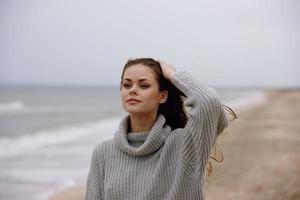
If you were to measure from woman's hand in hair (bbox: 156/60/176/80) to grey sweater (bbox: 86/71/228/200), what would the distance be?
3 centimetres

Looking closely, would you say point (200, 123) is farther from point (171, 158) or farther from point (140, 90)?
point (140, 90)

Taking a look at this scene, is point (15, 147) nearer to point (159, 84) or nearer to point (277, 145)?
point (277, 145)

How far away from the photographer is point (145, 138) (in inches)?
82.7

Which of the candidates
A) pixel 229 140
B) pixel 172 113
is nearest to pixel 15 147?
pixel 229 140

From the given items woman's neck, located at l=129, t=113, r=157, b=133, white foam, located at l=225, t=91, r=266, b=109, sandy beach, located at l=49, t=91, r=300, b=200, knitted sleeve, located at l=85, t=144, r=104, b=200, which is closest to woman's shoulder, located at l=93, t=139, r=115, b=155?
knitted sleeve, located at l=85, t=144, r=104, b=200

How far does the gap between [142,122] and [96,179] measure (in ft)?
1.00

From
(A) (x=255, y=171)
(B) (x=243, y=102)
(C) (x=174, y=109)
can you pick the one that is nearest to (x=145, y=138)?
(C) (x=174, y=109)

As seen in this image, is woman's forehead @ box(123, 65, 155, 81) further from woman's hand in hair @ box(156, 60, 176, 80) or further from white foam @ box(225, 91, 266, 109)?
white foam @ box(225, 91, 266, 109)

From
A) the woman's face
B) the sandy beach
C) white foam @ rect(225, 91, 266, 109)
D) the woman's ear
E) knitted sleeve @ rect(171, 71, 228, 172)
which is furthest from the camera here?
white foam @ rect(225, 91, 266, 109)

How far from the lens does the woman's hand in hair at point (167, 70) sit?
2.12 m

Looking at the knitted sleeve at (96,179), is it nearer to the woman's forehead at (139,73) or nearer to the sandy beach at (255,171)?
the woman's forehead at (139,73)

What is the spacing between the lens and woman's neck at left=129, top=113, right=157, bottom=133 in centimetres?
214

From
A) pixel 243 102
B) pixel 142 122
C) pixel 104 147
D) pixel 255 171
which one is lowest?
pixel 243 102

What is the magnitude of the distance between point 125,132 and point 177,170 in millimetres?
286
